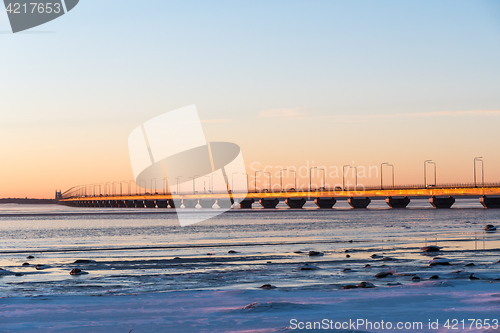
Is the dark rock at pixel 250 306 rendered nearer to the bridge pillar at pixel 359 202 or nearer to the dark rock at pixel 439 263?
the dark rock at pixel 439 263

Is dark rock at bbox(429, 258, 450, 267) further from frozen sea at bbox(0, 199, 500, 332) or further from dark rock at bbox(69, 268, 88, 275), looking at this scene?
dark rock at bbox(69, 268, 88, 275)

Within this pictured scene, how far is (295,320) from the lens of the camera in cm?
1357

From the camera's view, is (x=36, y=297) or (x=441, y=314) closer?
(x=441, y=314)

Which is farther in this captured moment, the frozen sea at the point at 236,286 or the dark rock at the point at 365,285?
the dark rock at the point at 365,285

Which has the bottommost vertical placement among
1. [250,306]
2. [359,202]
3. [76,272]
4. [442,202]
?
[359,202]

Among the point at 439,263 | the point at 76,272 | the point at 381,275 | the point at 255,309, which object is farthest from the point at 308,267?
the point at 76,272

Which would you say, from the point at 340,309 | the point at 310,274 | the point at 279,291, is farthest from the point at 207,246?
the point at 340,309

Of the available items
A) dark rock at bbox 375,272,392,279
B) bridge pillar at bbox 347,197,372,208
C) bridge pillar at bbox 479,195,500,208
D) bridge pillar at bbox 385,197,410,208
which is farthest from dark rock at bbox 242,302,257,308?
bridge pillar at bbox 347,197,372,208

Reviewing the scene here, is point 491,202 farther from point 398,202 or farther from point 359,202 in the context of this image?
point 359,202

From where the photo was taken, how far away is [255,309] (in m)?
14.9

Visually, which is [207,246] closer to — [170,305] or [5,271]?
[5,271]

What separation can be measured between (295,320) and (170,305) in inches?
172

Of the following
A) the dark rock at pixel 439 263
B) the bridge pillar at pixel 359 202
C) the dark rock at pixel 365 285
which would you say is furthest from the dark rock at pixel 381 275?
the bridge pillar at pixel 359 202

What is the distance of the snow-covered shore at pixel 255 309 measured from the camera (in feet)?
43.4
